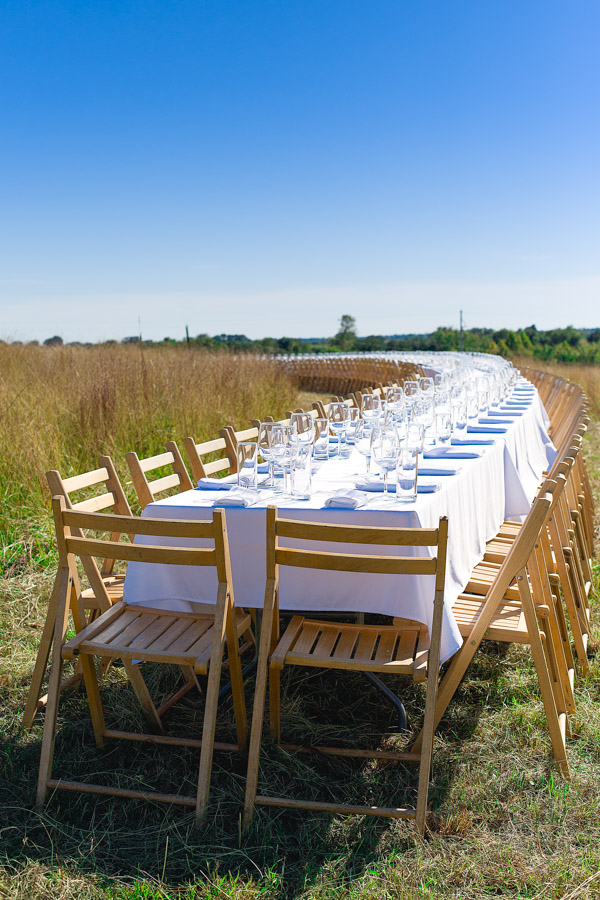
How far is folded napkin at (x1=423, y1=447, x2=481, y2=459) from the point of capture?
3.51 meters

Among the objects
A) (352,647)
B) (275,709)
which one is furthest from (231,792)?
(352,647)

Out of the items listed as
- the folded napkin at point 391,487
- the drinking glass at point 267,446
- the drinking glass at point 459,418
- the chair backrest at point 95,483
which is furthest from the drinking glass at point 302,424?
the drinking glass at point 459,418

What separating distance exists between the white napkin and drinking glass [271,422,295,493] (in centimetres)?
27

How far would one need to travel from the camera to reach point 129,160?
18.7 meters

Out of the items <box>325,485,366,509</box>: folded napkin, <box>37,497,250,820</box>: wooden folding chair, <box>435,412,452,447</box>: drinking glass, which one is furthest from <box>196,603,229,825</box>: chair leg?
<box>435,412,452,447</box>: drinking glass

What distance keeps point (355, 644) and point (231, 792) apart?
0.64 m

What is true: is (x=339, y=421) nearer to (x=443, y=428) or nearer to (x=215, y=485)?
(x=443, y=428)

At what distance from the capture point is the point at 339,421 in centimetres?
373

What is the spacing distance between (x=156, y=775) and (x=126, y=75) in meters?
15.9

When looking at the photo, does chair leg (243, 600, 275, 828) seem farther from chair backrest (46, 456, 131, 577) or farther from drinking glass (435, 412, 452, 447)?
drinking glass (435, 412, 452, 447)

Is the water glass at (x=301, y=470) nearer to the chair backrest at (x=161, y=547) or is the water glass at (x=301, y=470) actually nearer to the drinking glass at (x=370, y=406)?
the chair backrest at (x=161, y=547)

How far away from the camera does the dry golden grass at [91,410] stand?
496cm

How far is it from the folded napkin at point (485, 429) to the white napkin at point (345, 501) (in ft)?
7.54

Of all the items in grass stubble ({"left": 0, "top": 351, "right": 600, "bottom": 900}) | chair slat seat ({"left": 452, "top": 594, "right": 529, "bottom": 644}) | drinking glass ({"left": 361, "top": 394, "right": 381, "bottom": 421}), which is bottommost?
grass stubble ({"left": 0, "top": 351, "right": 600, "bottom": 900})
